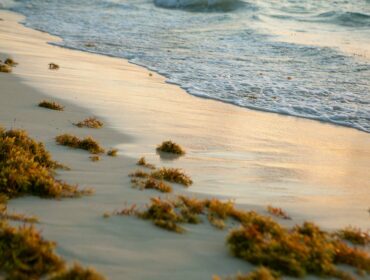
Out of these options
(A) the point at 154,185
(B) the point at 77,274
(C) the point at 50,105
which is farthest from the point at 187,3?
(B) the point at 77,274

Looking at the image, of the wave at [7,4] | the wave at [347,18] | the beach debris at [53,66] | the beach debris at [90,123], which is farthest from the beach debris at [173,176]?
the wave at [7,4]

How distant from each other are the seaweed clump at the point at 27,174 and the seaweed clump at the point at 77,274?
136 cm

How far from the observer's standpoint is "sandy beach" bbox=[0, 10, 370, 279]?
11.8 ft

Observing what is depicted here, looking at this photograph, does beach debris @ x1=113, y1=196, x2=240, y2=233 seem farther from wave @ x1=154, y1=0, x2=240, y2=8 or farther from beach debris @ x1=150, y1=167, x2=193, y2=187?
wave @ x1=154, y1=0, x2=240, y2=8

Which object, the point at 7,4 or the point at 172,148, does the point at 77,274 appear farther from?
the point at 7,4

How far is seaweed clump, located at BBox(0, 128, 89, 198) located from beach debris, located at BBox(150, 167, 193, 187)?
2.76 feet

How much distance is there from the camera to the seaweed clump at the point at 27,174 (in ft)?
14.0

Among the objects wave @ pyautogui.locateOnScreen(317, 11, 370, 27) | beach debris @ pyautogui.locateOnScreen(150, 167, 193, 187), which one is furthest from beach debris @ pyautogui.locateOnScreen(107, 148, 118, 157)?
wave @ pyautogui.locateOnScreen(317, 11, 370, 27)

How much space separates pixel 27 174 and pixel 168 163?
179cm

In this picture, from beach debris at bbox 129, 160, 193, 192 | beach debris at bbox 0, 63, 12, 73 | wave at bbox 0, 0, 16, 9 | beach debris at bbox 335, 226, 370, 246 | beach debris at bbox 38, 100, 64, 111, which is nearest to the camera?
beach debris at bbox 335, 226, 370, 246

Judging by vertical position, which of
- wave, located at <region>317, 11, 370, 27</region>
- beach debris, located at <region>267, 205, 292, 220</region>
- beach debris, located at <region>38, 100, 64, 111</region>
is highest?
wave, located at <region>317, 11, 370, 27</region>

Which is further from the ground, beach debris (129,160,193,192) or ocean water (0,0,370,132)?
ocean water (0,0,370,132)

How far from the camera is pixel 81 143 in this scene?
5902mm

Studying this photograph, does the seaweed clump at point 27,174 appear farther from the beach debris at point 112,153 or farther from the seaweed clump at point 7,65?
the seaweed clump at point 7,65
